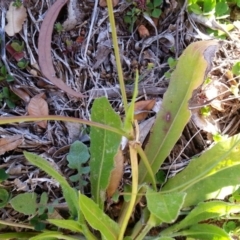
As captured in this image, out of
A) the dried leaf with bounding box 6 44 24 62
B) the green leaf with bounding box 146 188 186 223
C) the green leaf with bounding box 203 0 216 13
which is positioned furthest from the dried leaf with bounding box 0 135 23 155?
the green leaf with bounding box 203 0 216 13

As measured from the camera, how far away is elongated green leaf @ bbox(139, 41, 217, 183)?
925 millimetres

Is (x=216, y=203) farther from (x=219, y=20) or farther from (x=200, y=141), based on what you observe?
(x=219, y=20)

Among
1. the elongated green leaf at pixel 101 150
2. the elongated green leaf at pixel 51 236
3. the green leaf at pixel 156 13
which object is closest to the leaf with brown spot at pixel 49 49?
the elongated green leaf at pixel 101 150

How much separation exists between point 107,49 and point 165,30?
0.52ft

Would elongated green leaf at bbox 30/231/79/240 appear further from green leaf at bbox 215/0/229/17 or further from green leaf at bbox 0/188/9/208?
green leaf at bbox 215/0/229/17

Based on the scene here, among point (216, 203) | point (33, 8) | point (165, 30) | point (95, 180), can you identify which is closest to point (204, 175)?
point (216, 203)

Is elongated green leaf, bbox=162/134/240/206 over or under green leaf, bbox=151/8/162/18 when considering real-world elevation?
under

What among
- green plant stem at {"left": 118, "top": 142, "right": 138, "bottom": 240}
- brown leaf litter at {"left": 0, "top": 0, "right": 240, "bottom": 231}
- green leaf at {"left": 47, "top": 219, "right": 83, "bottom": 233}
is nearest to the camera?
green plant stem at {"left": 118, "top": 142, "right": 138, "bottom": 240}

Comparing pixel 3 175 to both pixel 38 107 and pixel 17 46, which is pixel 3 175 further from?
pixel 17 46

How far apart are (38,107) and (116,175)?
0.25m

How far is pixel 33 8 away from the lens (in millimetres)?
1117

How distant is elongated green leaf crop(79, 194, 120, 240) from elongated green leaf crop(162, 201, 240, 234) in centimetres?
14

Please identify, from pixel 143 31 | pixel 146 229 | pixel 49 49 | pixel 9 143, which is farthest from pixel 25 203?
pixel 143 31

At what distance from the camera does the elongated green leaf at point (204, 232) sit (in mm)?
964
